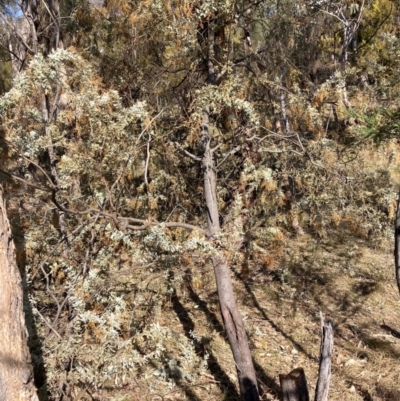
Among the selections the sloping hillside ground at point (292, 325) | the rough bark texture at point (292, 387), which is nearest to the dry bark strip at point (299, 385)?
the rough bark texture at point (292, 387)

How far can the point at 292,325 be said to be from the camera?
25.3 feet

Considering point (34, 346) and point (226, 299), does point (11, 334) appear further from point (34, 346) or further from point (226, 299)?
point (226, 299)

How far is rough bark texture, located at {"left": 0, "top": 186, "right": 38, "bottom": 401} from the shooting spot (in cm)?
310

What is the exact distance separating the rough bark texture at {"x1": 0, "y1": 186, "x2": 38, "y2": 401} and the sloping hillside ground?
112cm

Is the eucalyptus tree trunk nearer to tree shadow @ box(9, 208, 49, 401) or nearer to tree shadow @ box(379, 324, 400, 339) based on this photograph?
tree shadow @ box(9, 208, 49, 401)

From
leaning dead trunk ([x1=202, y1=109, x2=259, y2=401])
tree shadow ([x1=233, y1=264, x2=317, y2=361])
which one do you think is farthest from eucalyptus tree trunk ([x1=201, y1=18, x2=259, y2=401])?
tree shadow ([x1=233, y1=264, x2=317, y2=361])

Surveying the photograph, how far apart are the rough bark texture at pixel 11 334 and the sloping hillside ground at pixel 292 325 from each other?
1.12 metres

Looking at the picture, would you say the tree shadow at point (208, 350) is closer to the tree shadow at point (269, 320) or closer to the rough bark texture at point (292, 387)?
the tree shadow at point (269, 320)

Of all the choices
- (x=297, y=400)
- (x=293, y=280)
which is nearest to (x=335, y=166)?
(x=297, y=400)

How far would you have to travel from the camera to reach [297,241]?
34.9ft

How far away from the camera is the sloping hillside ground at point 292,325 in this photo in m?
6.11

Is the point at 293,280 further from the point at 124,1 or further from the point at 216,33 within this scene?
the point at 124,1

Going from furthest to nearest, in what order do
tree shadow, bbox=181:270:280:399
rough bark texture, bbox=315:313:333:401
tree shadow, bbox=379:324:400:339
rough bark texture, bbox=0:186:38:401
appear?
tree shadow, bbox=379:324:400:339, tree shadow, bbox=181:270:280:399, rough bark texture, bbox=315:313:333:401, rough bark texture, bbox=0:186:38:401

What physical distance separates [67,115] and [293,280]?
6195 millimetres
